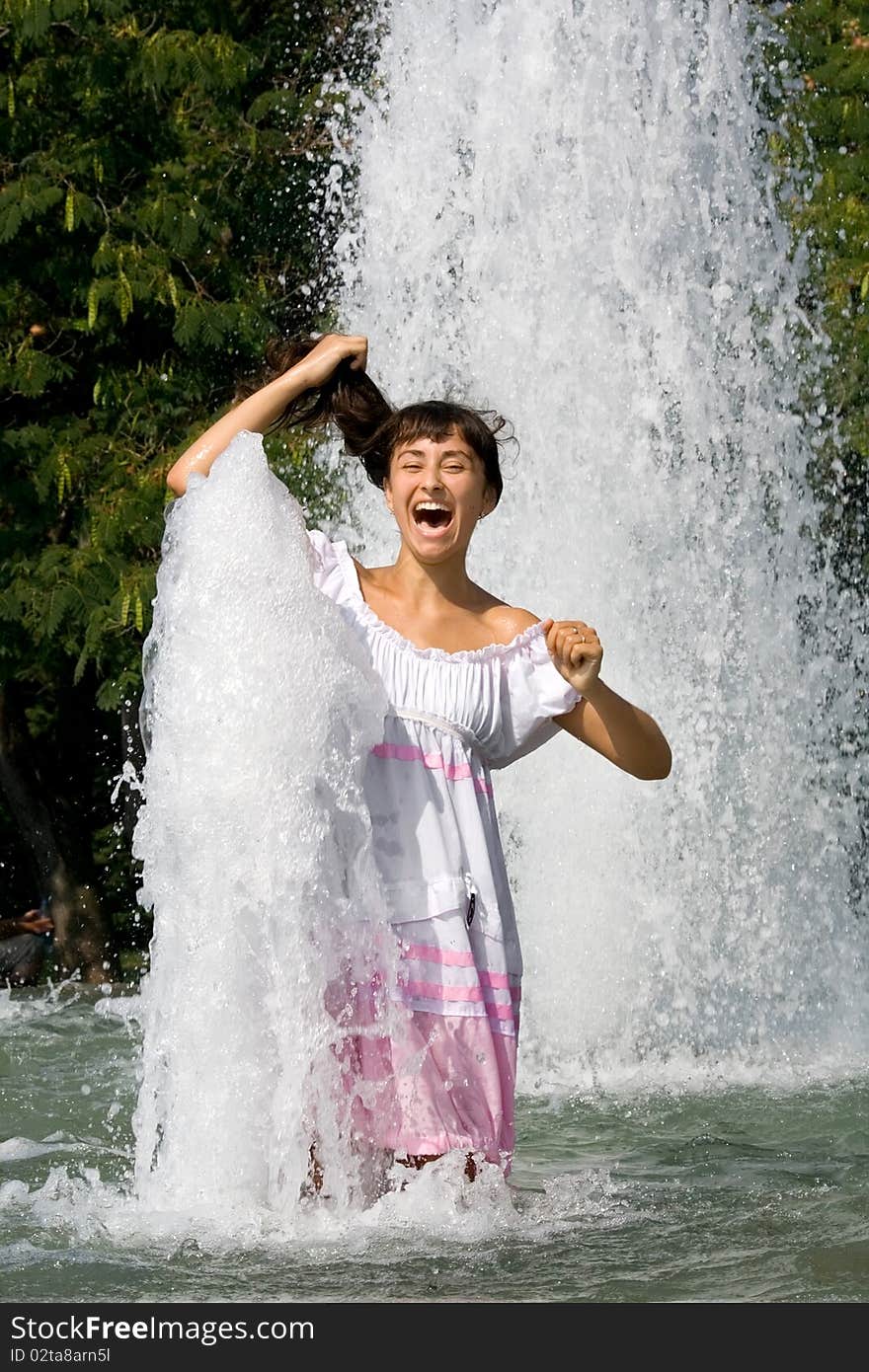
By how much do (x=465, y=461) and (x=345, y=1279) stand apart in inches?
58.4

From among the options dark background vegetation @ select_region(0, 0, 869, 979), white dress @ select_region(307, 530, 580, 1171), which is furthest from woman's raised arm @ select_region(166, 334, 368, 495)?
dark background vegetation @ select_region(0, 0, 869, 979)

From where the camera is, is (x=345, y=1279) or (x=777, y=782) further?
(x=777, y=782)

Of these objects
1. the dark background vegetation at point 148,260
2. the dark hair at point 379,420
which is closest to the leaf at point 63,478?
the dark background vegetation at point 148,260

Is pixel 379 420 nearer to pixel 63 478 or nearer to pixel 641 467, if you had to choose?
pixel 641 467

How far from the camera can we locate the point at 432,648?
3.79 meters

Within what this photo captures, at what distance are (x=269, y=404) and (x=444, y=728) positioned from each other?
0.70m

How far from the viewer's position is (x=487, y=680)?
377 cm

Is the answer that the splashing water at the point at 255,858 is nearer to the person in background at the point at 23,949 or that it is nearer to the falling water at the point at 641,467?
the falling water at the point at 641,467

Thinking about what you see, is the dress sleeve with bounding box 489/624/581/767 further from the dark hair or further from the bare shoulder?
the dark hair

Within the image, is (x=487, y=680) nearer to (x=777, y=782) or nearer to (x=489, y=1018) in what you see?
(x=489, y=1018)

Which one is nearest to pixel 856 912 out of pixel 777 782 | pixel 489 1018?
→ pixel 777 782

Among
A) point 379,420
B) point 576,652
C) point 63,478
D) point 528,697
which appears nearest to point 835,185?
point 63,478

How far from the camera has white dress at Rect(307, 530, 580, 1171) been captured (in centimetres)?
369

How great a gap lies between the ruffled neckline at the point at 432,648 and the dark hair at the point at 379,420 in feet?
0.83
